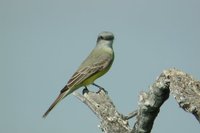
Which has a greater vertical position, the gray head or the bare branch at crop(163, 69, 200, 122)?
the bare branch at crop(163, 69, 200, 122)

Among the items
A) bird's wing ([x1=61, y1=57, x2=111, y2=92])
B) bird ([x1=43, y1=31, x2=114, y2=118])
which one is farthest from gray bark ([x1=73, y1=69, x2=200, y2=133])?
bird's wing ([x1=61, y1=57, x2=111, y2=92])

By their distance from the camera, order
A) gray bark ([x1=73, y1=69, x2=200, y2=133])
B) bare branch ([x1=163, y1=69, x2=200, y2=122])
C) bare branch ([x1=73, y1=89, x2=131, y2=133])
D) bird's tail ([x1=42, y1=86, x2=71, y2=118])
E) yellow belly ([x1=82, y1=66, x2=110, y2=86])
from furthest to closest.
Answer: yellow belly ([x1=82, y1=66, x2=110, y2=86]) → bird's tail ([x1=42, y1=86, x2=71, y2=118]) → bare branch ([x1=73, y1=89, x2=131, y2=133]) → gray bark ([x1=73, y1=69, x2=200, y2=133]) → bare branch ([x1=163, y1=69, x2=200, y2=122])

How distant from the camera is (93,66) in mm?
16422

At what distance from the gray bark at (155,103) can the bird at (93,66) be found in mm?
6247

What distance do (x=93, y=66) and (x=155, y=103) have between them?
925 centimetres

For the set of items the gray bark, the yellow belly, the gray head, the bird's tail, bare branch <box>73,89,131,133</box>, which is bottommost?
the bird's tail

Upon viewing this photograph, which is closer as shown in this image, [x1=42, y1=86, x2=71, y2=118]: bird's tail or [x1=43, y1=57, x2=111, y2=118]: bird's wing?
[x1=42, y1=86, x2=71, y2=118]: bird's tail

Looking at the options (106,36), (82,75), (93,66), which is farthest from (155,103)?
(106,36)

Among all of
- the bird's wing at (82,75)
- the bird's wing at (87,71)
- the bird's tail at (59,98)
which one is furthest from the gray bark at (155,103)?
the bird's wing at (87,71)

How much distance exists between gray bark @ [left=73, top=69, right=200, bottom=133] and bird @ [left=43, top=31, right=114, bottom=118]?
6.25 metres

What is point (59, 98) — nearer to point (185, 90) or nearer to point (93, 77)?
point (93, 77)

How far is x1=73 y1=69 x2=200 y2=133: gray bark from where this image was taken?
6.72 metres

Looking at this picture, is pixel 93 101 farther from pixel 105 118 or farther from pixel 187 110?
pixel 187 110

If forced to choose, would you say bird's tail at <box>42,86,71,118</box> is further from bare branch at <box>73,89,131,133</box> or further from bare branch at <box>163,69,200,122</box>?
bare branch at <box>163,69,200,122</box>
